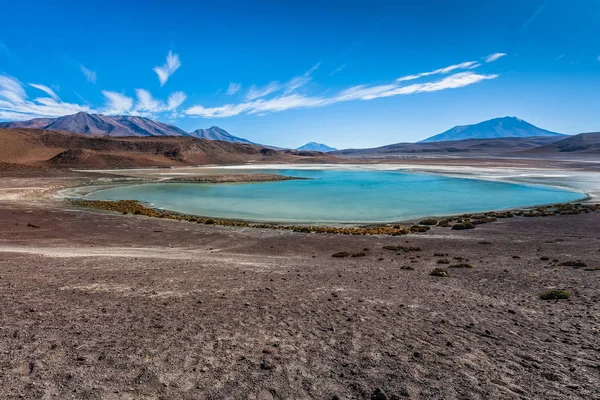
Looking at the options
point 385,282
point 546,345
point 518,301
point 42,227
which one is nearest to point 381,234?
point 385,282

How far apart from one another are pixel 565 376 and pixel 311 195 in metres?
43.6

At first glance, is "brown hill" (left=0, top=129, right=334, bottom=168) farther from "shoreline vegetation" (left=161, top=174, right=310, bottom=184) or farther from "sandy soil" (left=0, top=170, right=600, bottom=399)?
"sandy soil" (left=0, top=170, right=600, bottom=399)

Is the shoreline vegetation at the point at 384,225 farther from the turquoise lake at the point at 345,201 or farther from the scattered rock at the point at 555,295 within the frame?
the scattered rock at the point at 555,295

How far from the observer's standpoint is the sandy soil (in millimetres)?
5070

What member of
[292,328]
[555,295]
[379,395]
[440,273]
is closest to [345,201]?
[440,273]

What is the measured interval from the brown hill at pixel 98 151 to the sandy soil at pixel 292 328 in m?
101

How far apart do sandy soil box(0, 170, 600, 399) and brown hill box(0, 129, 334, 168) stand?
10081 centimetres

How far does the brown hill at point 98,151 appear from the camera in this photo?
99.9 metres

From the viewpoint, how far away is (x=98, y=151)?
391 ft

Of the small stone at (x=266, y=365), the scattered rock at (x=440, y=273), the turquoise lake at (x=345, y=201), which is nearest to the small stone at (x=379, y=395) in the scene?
the small stone at (x=266, y=365)

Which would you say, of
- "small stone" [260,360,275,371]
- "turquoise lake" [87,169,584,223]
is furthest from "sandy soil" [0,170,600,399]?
"turquoise lake" [87,169,584,223]

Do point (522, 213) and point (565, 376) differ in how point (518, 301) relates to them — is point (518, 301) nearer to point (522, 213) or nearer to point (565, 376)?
point (565, 376)

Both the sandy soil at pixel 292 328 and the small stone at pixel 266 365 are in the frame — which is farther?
the small stone at pixel 266 365

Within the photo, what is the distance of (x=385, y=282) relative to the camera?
454 inches
